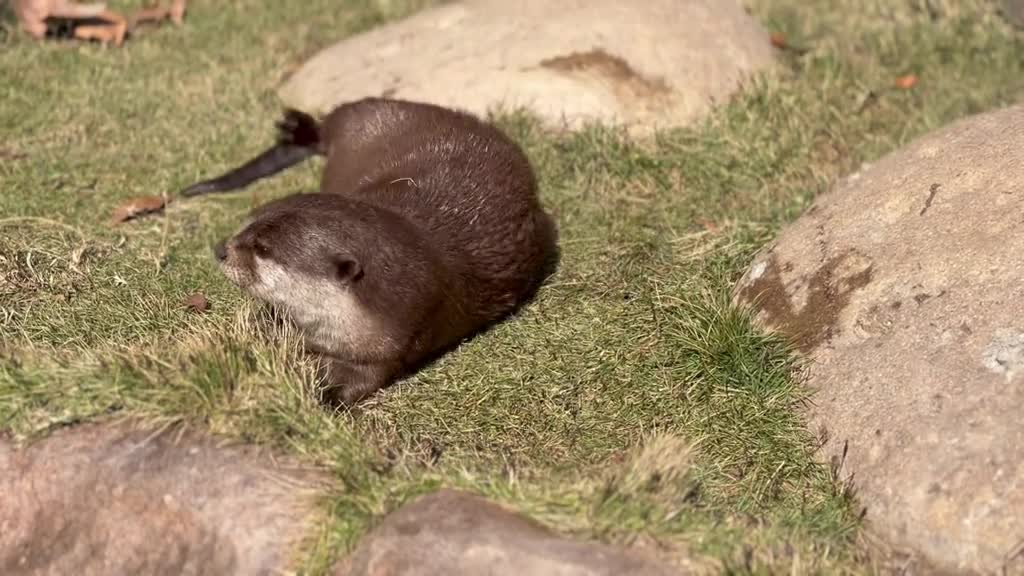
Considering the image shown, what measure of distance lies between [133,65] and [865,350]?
3639mm

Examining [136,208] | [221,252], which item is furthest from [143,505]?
[136,208]

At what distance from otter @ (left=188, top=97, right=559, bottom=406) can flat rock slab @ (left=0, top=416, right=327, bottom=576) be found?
1.62ft

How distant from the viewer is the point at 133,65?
5191mm

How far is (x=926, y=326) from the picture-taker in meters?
2.92

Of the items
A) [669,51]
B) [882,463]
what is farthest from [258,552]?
[669,51]

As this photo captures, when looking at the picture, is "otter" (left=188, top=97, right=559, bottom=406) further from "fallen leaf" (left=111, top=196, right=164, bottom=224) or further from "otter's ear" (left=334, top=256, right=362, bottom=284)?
"fallen leaf" (left=111, top=196, right=164, bottom=224)

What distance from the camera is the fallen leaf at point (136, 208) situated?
402 cm

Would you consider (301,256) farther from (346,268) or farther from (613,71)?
(613,71)

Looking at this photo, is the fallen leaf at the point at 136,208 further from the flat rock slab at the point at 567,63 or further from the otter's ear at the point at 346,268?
the otter's ear at the point at 346,268

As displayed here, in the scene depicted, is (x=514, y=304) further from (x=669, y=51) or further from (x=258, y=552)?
(x=669, y=51)

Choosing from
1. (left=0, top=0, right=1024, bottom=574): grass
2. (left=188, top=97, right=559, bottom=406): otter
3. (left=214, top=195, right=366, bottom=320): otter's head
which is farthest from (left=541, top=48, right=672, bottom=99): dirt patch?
(left=214, top=195, right=366, bottom=320): otter's head

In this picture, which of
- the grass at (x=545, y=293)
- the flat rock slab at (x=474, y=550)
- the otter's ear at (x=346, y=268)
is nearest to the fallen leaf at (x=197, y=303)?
the grass at (x=545, y=293)

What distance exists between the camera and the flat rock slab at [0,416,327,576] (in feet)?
8.16

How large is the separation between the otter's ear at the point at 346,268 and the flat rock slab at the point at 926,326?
122 cm
